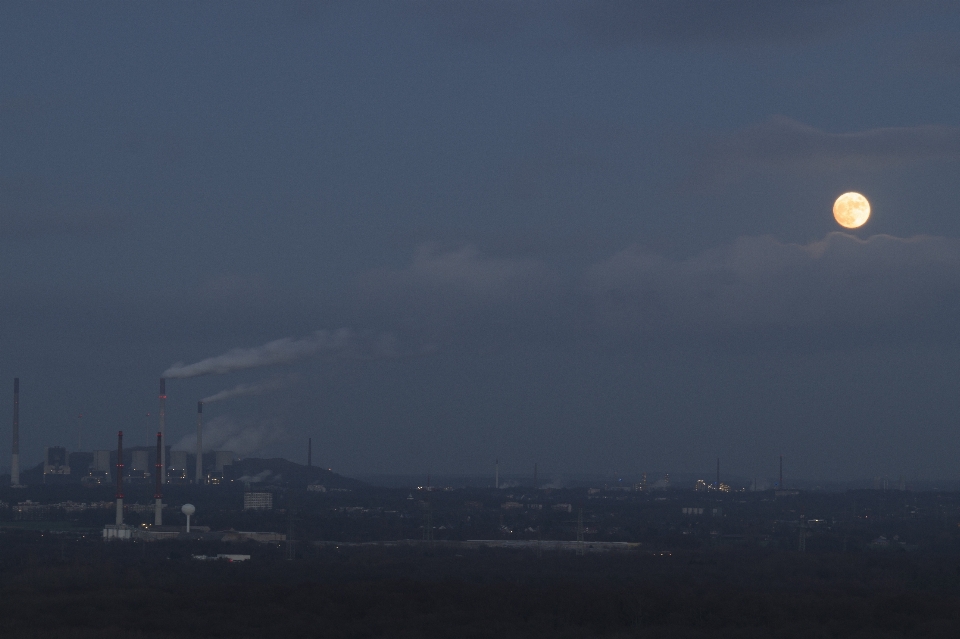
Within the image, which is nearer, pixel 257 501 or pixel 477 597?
pixel 477 597

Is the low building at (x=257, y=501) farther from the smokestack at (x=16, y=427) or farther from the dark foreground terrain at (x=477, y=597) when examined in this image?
the dark foreground terrain at (x=477, y=597)

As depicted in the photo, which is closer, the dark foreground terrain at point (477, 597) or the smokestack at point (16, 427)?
the dark foreground terrain at point (477, 597)

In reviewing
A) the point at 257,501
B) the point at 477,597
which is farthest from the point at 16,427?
the point at 477,597

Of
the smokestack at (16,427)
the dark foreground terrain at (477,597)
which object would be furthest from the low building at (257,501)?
the dark foreground terrain at (477,597)

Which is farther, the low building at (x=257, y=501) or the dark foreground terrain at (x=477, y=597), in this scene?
the low building at (x=257, y=501)

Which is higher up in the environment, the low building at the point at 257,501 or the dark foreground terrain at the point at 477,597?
the dark foreground terrain at the point at 477,597

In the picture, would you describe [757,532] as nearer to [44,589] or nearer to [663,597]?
[663,597]

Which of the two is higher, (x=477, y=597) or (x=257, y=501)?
(x=477, y=597)

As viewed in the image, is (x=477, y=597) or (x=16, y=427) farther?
(x=16, y=427)

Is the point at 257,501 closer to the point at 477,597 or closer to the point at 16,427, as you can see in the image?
the point at 16,427
